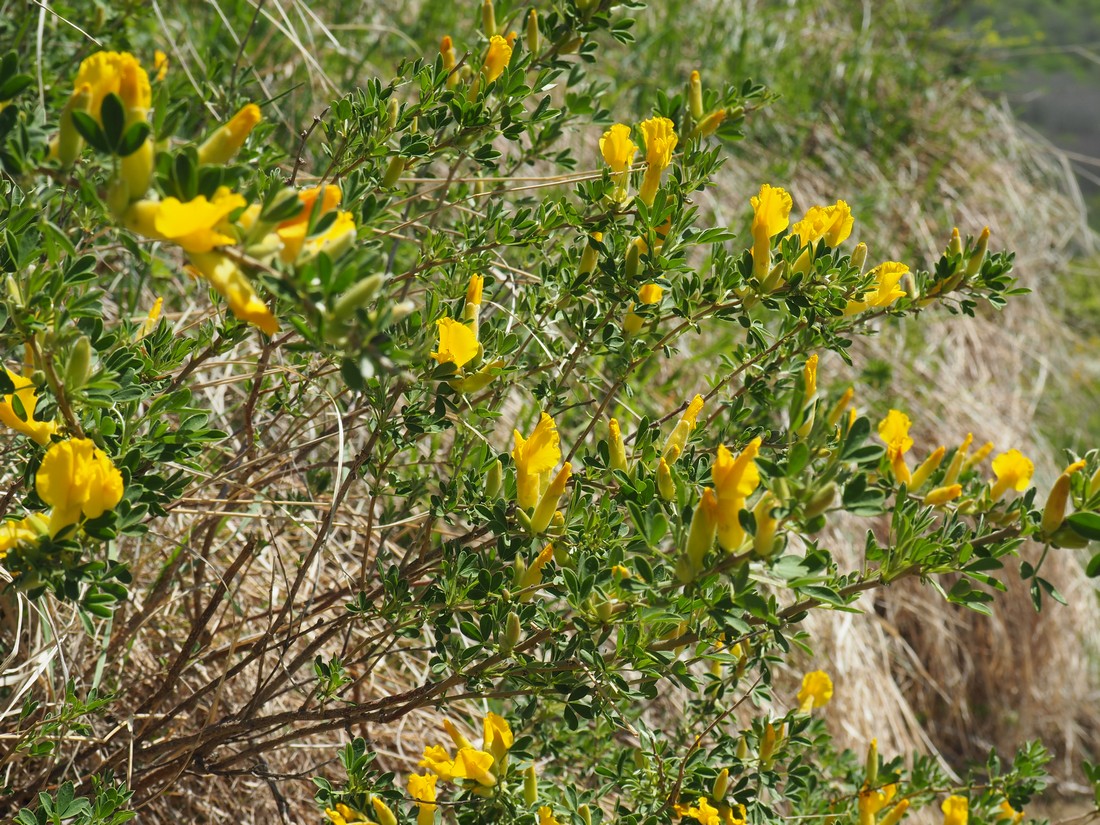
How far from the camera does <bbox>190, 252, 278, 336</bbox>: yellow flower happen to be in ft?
1.73

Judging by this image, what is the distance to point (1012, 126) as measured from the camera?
390 cm

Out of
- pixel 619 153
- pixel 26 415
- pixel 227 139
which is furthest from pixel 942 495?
pixel 26 415

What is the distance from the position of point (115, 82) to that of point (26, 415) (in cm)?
31

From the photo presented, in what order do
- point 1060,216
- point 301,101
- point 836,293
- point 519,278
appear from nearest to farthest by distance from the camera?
point 836,293, point 519,278, point 301,101, point 1060,216

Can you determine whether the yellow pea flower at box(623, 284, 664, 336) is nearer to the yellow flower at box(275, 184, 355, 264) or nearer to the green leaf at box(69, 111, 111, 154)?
the yellow flower at box(275, 184, 355, 264)

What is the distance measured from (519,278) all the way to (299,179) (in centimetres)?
34

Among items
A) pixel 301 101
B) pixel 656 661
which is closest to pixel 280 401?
pixel 656 661

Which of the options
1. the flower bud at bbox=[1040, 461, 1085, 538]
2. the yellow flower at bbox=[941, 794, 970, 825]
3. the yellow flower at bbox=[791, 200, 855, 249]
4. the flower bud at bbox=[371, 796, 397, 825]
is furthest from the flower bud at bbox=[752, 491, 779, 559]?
the yellow flower at bbox=[941, 794, 970, 825]

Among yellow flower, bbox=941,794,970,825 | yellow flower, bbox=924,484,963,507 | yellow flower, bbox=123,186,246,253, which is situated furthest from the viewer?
yellow flower, bbox=941,794,970,825

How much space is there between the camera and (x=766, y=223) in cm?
91

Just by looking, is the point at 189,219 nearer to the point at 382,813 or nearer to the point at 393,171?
the point at 393,171

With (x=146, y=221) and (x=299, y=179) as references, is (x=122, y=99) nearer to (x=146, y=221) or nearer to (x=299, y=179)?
(x=146, y=221)

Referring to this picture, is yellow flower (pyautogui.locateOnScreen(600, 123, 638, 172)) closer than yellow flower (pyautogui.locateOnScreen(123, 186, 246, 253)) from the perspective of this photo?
No

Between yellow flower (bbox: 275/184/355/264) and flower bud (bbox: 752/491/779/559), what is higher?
yellow flower (bbox: 275/184/355/264)
